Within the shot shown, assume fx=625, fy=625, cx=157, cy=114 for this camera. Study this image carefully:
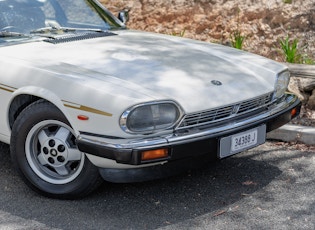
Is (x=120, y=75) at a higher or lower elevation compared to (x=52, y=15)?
lower

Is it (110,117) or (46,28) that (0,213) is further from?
(46,28)

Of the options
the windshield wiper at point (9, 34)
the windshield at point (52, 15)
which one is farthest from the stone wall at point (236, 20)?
the windshield wiper at point (9, 34)

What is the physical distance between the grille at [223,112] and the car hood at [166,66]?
47 millimetres

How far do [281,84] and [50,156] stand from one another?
1.88 meters

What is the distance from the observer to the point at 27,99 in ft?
14.8

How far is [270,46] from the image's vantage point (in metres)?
7.62

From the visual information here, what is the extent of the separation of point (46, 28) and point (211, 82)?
1.63 metres

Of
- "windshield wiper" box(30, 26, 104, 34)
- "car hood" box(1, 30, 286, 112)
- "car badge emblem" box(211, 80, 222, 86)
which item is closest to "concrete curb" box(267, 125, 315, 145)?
"car hood" box(1, 30, 286, 112)

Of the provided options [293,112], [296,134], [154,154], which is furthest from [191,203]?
[296,134]

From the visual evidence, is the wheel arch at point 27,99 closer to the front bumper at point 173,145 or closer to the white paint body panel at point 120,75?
the white paint body panel at point 120,75

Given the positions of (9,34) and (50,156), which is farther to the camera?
(9,34)

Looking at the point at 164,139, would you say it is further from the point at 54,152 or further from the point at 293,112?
the point at 293,112

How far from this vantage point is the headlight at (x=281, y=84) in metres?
4.82

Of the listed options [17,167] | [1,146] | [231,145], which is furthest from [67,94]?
[1,146]
